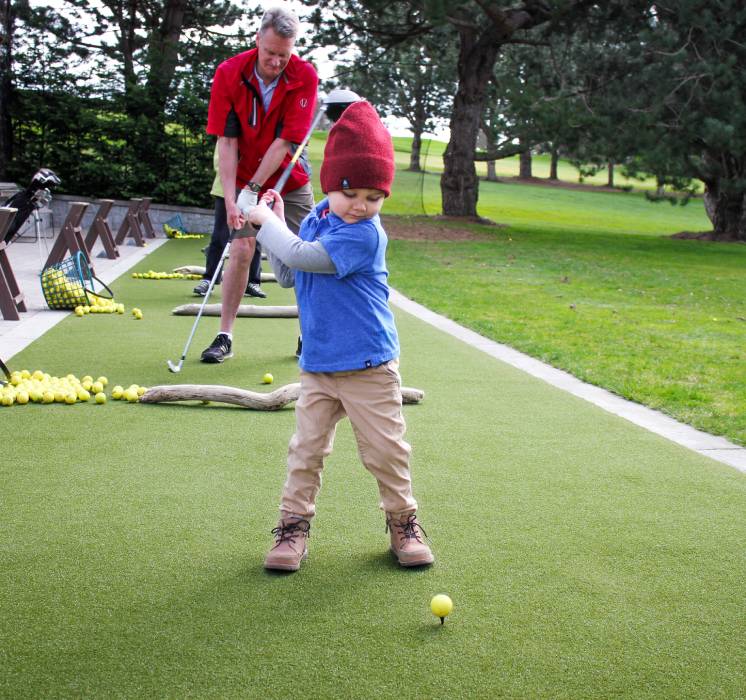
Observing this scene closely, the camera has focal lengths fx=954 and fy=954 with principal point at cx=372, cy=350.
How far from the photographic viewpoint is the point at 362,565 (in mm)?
3078

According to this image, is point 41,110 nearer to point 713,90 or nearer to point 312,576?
point 713,90

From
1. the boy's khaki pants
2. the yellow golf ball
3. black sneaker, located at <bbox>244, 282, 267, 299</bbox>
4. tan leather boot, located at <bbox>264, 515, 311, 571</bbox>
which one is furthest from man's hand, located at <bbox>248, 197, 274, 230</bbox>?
black sneaker, located at <bbox>244, 282, 267, 299</bbox>

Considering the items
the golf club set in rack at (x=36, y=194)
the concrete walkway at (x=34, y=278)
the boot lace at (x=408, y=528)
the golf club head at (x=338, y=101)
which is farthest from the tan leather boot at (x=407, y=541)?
the golf club set in rack at (x=36, y=194)

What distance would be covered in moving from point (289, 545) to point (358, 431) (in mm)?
419

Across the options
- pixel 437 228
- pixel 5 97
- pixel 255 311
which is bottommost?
pixel 437 228

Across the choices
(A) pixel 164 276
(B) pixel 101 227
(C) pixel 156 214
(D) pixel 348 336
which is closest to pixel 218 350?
(D) pixel 348 336

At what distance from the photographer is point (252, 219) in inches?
123

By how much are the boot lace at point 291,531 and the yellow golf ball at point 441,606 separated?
575mm

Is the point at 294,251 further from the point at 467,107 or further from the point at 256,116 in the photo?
the point at 467,107

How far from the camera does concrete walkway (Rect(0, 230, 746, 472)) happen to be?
485 centimetres

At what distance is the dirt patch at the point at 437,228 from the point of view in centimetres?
2077

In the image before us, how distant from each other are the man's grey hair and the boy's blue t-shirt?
2889 mm

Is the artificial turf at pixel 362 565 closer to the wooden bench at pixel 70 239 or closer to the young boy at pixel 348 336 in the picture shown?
the young boy at pixel 348 336

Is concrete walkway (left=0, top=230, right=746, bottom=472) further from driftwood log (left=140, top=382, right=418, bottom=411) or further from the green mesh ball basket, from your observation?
driftwood log (left=140, top=382, right=418, bottom=411)
